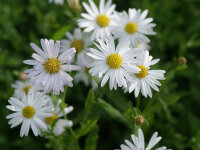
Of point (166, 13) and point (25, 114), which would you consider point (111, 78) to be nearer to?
point (25, 114)

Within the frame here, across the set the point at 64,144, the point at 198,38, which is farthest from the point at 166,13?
the point at 64,144

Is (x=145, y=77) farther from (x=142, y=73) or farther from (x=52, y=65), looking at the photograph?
(x=52, y=65)

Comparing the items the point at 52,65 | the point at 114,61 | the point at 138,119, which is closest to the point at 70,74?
the point at 52,65

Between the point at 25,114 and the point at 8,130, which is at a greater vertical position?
the point at 8,130

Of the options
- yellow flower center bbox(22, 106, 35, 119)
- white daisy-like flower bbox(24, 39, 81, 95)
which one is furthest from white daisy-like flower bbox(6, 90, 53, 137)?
white daisy-like flower bbox(24, 39, 81, 95)

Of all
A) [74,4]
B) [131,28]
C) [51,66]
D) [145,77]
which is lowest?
[145,77]

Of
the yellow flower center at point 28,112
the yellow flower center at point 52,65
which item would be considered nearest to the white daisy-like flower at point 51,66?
the yellow flower center at point 52,65

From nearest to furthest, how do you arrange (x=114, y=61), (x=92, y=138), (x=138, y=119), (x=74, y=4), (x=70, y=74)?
(x=138, y=119) → (x=114, y=61) → (x=70, y=74) → (x=92, y=138) → (x=74, y=4)

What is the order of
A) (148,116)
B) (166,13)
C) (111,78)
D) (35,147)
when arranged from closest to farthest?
1. (111,78)
2. (148,116)
3. (35,147)
4. (166,13)
